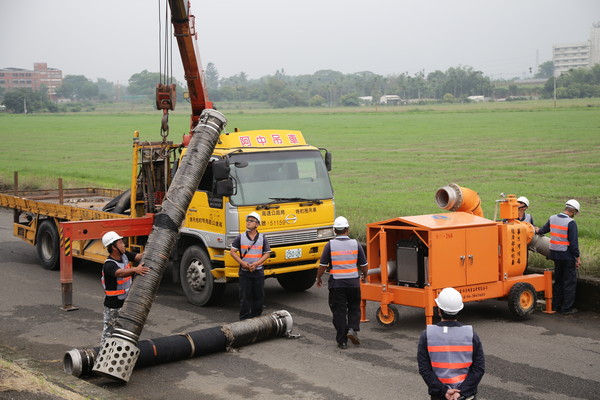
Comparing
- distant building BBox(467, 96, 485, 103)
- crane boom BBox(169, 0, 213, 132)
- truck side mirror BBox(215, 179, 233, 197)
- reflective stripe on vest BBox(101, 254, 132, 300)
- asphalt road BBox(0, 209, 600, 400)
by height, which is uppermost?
distant building BBox(467, 96, 485, 103)

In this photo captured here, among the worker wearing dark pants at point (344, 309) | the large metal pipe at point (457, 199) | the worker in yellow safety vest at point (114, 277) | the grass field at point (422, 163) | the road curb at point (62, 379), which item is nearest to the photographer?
the road curb at point (62, 379)

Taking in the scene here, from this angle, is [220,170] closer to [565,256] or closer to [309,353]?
[309,353]

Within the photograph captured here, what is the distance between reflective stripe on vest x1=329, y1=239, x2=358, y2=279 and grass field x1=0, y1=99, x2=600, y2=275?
4478 mm

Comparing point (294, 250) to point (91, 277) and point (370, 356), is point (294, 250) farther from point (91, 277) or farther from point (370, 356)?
point (91, 277)

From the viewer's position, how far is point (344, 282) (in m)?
9.95

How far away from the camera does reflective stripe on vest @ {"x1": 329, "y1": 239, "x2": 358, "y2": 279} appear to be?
998 cm

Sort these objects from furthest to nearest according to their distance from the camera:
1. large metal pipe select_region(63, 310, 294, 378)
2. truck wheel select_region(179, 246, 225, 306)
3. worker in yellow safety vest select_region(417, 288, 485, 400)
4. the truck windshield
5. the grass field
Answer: the grass field < truck wheel select_region(179, 246, 225, 306) < the truck windshield < large metal pipe select_region(63, 310, 294, 378) < worker in yellow safety vest select_region(417, 288, 485, 400)

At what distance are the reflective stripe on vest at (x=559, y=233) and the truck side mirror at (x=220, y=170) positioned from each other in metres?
4.90

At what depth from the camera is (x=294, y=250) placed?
1226cm

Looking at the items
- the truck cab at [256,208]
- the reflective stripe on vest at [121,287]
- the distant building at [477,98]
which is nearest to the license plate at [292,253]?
the truck cab at [256,208]

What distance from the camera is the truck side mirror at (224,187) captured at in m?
11.6

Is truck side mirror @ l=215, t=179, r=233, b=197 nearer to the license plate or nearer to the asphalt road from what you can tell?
the license plate

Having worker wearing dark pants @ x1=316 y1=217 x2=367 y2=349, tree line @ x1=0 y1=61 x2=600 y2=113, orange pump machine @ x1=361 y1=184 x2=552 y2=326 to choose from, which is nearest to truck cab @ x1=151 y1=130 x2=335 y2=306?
orange pump machine @ x1=361 y1=184 x2=552 y2=326

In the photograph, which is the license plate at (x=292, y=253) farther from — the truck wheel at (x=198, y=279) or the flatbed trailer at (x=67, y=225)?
the flatbed trailer at (x=67, y=225)
